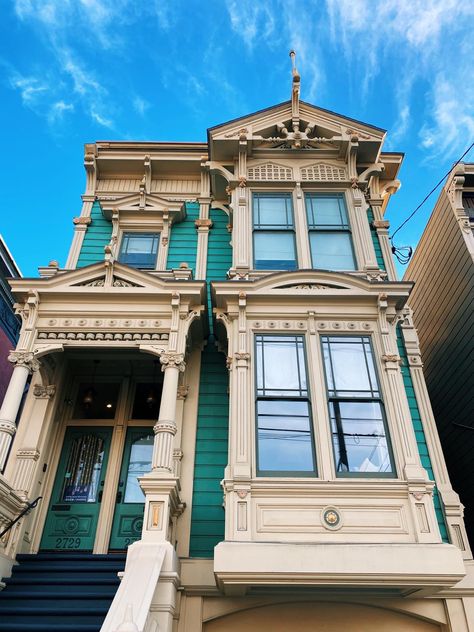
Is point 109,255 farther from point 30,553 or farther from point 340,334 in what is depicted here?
point 30,553

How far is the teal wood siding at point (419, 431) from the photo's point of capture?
255 inches

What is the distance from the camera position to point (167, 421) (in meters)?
6.26

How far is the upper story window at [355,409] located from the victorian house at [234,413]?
0.09 feet

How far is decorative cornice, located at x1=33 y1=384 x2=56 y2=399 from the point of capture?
7570 mm

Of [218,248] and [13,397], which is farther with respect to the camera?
[218,248]

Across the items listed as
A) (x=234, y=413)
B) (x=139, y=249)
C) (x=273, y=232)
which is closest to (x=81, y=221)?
(x=139, y=249)

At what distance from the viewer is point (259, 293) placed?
7117 mm

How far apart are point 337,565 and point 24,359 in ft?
15.4

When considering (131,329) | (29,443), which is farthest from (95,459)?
(131,329)

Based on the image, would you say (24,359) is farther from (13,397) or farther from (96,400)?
(96,400)

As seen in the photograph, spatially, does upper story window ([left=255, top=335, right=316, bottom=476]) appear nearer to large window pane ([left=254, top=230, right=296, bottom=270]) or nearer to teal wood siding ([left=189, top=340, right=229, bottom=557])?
teal wood siding ([left=189, top=340, right=229, bottom=557])

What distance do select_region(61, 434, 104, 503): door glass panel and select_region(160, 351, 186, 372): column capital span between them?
2.05 m

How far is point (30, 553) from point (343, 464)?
4.39 meters

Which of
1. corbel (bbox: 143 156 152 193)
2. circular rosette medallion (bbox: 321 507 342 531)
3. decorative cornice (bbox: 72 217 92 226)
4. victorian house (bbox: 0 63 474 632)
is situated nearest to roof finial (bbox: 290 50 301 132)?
victorian house (bbox: 0 63 474 632)
